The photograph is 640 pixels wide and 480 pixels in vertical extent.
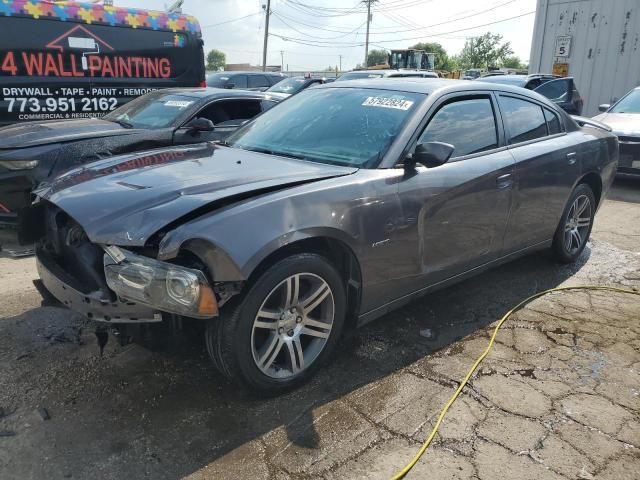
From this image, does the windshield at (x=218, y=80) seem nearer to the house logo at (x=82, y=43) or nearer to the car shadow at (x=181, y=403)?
the house logo at (x=82, y=43)

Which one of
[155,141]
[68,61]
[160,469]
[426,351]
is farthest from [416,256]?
[68,61]

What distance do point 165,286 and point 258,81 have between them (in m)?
15.2

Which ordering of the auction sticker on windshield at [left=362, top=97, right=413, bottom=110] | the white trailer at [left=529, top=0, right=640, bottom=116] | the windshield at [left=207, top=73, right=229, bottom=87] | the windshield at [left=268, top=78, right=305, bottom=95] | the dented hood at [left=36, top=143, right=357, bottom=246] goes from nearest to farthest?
the dented hood at [left=36, top=143, right=357, bottom=246] < the auction sticker on windshield at [left=362, top=97, right=413, bottom=110] < the white trailer at [left=529, top=0, right=640, bottom=116] < the windshield at [left=268, top=78, right=305, bottom=95] < the windshield at [left=207, top=73, right=229, bottom=87]

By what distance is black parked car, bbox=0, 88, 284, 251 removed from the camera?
4734 millimetres

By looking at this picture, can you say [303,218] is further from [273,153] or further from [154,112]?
[154,112]

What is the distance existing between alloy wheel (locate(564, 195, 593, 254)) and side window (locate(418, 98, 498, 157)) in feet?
4.52

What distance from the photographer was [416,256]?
10.7 ft

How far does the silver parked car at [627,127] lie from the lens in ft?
26.6

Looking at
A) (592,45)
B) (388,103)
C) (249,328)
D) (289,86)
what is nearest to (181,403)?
(249,328)

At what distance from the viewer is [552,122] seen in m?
4.59

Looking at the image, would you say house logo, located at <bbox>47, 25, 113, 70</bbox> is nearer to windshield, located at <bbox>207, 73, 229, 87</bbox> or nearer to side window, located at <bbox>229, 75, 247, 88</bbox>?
windshield, located at <bbox>207, 73, 229, 87</bbox>

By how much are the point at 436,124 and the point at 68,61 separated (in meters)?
6.16

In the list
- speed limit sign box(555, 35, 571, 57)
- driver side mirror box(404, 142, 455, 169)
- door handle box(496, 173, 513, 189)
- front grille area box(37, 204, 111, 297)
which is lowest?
front grille area box(37, 204, 111, 297)

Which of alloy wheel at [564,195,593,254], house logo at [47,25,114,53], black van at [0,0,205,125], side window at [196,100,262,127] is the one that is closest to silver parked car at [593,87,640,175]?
alloy wheel at [564,195,593,254]
